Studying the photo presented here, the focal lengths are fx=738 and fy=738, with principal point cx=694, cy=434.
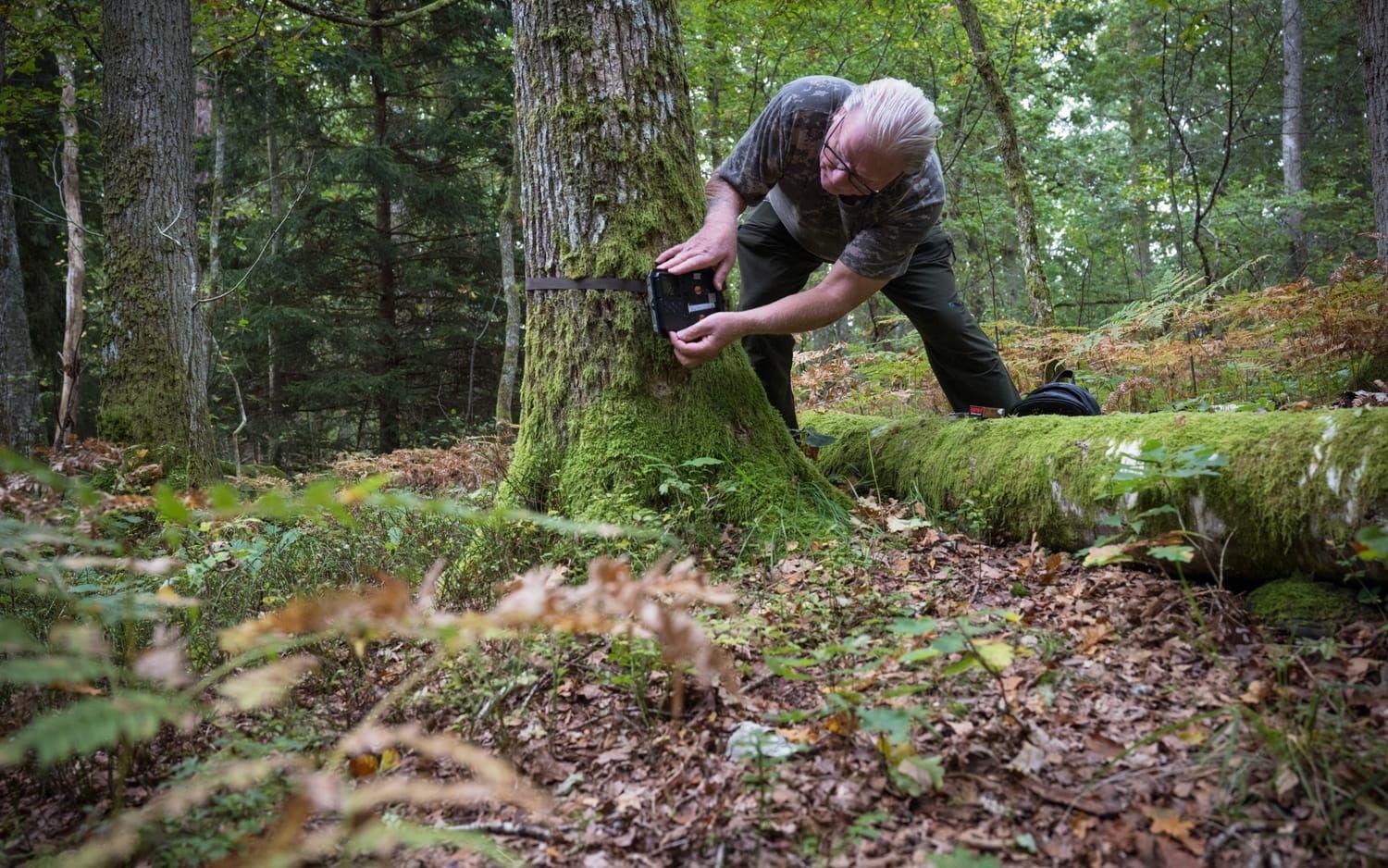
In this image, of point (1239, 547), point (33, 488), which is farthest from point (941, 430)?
point (33, 488)

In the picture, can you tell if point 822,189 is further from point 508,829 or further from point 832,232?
point 508,829

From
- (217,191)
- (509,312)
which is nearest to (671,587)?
(509,312)

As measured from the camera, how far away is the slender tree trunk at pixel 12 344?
955 centimetres

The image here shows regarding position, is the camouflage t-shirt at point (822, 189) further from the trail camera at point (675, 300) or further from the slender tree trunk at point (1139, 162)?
the slender tree trunk at point (1139, 162)

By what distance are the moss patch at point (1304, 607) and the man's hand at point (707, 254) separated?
8.15ft

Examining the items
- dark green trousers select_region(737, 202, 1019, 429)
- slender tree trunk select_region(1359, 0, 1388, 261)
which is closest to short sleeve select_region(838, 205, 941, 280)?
dark green trousers select_region(737, 202, 1019, 429)

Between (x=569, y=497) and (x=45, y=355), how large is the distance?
13.8m

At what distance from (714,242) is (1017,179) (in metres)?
5.86

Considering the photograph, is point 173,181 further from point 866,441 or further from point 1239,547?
point 1239,547

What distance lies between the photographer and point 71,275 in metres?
7.27

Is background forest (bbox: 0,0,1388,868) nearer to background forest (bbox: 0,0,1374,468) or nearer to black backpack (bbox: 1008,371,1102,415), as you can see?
black backpack (bbox: 1008,371,1102,415)

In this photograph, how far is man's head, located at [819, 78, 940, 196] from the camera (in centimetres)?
320

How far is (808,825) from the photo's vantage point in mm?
1696

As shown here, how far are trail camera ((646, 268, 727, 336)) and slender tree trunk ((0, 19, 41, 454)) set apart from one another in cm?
1038
